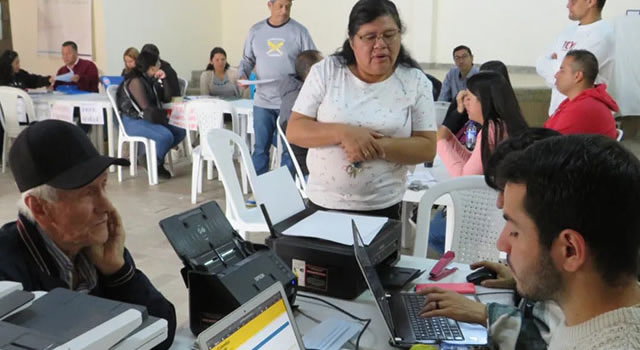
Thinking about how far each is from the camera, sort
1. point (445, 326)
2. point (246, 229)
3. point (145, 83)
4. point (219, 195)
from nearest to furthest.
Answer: point (445, 326), point (246, 229), point (219, 195), point (145, 83)

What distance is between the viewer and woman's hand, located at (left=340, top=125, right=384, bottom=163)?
6.69 feet

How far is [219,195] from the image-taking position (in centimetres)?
541

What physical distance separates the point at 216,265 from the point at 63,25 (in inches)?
315

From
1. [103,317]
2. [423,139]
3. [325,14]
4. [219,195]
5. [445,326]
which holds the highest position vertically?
[325,14]

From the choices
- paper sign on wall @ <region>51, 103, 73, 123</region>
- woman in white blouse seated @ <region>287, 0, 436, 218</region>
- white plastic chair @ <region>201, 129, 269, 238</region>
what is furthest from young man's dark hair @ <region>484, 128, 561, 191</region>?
paper sign on wall @ <region>51, 103, 73, 123</region>

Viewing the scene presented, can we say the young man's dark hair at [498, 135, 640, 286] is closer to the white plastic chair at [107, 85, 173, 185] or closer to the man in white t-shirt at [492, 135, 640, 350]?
the man in white t-shirt at [492, 135, 640, 350]

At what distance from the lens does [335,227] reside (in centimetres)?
184

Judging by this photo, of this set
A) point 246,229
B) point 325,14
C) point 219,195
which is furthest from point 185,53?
point 246,229

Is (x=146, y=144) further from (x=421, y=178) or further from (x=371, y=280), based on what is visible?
(x=371, y=280)

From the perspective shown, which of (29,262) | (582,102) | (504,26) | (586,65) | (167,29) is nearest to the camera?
(29,262)

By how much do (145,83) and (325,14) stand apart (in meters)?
4.04

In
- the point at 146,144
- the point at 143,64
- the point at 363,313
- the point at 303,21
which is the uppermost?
the point at 303,21

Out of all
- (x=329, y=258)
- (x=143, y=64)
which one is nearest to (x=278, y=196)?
(x=329, y=258)

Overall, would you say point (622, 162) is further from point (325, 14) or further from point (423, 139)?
point (325, 14)
